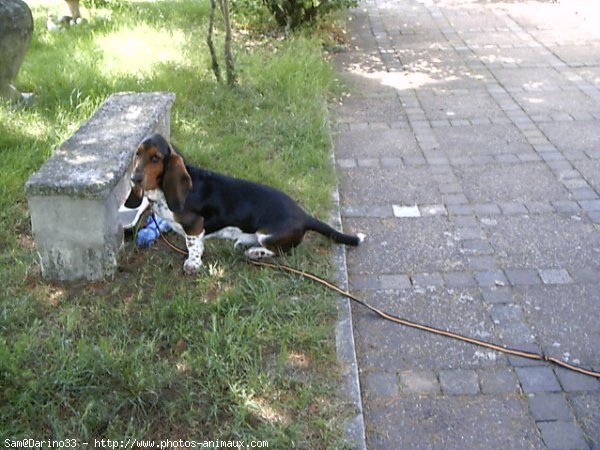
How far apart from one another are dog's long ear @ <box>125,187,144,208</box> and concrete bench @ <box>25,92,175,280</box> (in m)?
A: 0.11

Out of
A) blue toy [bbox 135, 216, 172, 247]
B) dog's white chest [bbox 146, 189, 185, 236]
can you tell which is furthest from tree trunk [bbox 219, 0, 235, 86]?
dog's white chest [bbox 146, 189, 185, 236]

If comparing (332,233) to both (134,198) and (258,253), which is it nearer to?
(258,253)

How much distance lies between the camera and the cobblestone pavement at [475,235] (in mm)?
3031

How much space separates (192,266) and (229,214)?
381 millimetres

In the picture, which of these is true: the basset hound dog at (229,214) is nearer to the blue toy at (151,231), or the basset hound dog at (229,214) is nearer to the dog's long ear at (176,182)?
the dog's long ear at (176,182)

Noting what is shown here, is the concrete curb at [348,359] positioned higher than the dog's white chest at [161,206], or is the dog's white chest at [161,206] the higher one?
the dog's white chest at [161,206]

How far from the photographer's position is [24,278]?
385 centimetres

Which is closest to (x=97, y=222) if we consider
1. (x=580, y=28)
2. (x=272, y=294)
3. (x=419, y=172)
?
(x=272, y=294)

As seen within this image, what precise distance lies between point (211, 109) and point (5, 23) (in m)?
2.08

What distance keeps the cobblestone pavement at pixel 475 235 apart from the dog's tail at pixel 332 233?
11 cm

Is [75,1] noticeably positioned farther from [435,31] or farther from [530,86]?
[530,86]

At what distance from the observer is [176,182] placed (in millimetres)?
3580

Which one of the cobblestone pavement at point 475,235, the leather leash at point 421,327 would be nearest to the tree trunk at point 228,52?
the cobblestone pavement at point 475,235

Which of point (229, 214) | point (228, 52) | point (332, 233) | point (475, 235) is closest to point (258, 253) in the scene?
point (229, 214)
